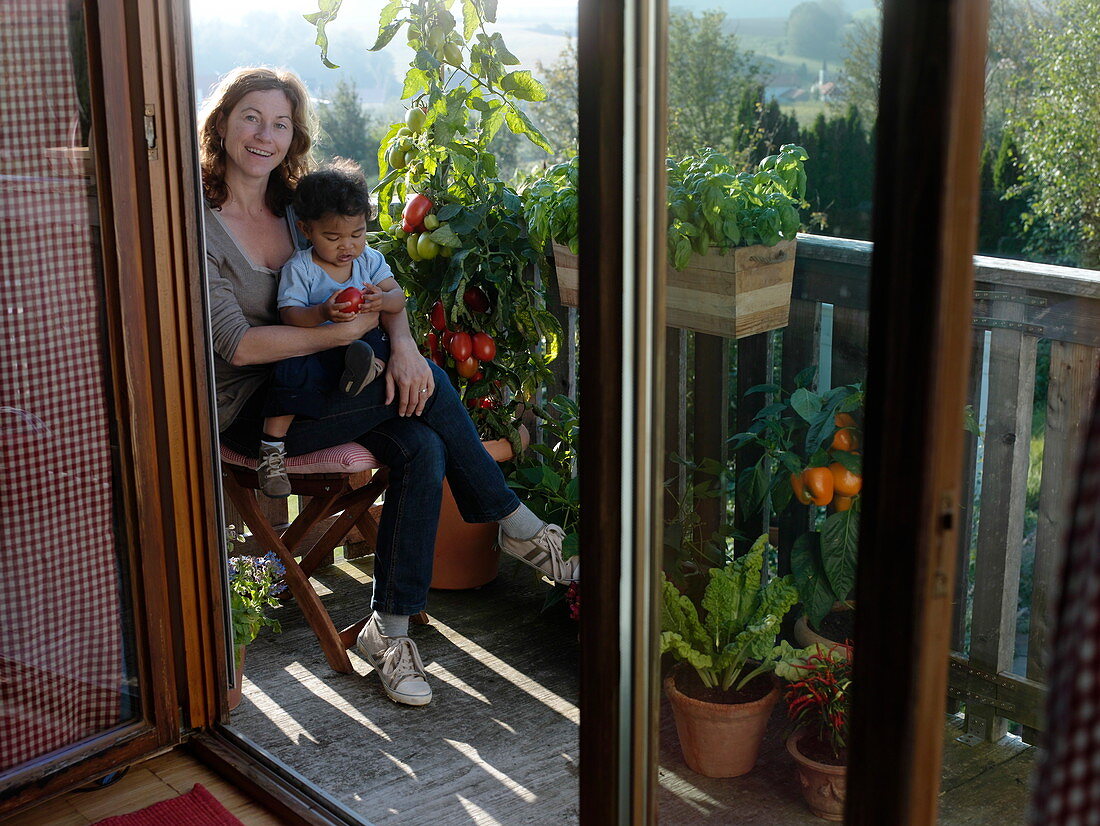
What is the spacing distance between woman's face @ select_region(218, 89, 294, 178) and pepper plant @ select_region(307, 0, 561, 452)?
28 cm

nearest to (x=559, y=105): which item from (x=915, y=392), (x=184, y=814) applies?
(x=184, y=814)

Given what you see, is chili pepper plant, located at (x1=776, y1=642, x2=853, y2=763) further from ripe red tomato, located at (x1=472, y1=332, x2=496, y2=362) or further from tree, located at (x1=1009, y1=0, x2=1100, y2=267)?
ripe red tomato, located at (x1=472, y1=332, x2=496, y2=362)

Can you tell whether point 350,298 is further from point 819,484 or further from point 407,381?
point 819,484

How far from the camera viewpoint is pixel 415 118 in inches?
123

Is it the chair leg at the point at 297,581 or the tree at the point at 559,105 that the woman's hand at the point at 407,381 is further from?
the tree at the point at 559,105

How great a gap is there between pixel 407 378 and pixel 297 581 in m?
0.58

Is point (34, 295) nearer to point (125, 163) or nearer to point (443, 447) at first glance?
point (125, 163)

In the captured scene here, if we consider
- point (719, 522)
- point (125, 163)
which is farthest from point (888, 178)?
point (125, 163)

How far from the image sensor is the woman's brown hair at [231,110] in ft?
8.88

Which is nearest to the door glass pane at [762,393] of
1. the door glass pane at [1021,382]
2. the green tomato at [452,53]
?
the door glass pane at [1021,382]

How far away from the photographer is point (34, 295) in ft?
6.80

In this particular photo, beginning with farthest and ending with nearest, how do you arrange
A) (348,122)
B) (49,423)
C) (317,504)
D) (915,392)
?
1. (348,122)
2. (317,504)
3. (49,423)
4. (915,392)

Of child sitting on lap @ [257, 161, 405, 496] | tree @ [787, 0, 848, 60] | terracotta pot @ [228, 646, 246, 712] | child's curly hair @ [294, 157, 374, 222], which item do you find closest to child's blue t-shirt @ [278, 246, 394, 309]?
child sitting on lap @ [257, 161, 405, 496]

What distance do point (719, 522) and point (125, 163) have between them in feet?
4.51
